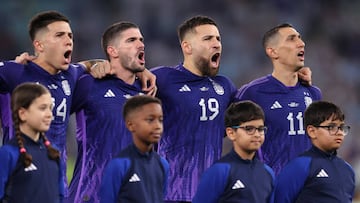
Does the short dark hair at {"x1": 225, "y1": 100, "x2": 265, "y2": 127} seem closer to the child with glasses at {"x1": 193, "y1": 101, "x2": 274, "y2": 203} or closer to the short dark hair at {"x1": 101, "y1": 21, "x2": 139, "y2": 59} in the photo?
the child with glasses at {"x1": 193, "y1": 101, "x2": 274, "y2": 203}

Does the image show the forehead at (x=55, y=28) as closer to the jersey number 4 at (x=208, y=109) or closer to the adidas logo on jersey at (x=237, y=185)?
the jersey number 4 at (x=208, y=109)

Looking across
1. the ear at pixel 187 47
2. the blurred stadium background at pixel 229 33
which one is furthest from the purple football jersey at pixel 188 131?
the blurred stadium background at pixel 229 33

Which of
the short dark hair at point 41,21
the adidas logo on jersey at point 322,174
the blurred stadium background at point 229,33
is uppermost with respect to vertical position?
the blurred stadium background at point 229,33

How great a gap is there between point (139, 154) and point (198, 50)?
162 centimetres

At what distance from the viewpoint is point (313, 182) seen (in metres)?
7.97

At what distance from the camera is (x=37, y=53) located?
8.29 metres

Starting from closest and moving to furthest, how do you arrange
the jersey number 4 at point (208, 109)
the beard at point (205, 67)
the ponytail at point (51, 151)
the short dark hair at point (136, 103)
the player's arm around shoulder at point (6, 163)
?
the player's arm around shoulder at point (6, 163) → the ponytail at point (51, 151) → the short dark hair at point (136, 103) → the jersey number 4 at point (208, 109) → the beard at point (205, 67)

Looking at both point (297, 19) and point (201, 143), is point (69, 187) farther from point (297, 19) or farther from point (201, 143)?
point (297, 19)

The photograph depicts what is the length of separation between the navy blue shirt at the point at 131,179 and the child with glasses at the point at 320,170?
3.25 ft

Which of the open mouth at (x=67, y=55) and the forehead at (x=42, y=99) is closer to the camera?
the forehead at (x=42, y=99)

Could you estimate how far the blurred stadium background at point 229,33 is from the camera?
17.3m

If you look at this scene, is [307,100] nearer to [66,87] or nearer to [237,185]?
[237,185]

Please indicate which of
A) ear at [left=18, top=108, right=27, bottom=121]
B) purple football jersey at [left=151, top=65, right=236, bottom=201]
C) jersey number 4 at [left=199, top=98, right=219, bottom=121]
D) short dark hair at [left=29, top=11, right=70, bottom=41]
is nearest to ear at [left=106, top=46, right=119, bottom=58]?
purple football jersey at [left=151, top=65, right=236, bottom=201]

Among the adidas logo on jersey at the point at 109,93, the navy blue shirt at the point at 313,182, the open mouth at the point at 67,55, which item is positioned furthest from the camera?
the adidas logo on jersey at the point at 109,93
